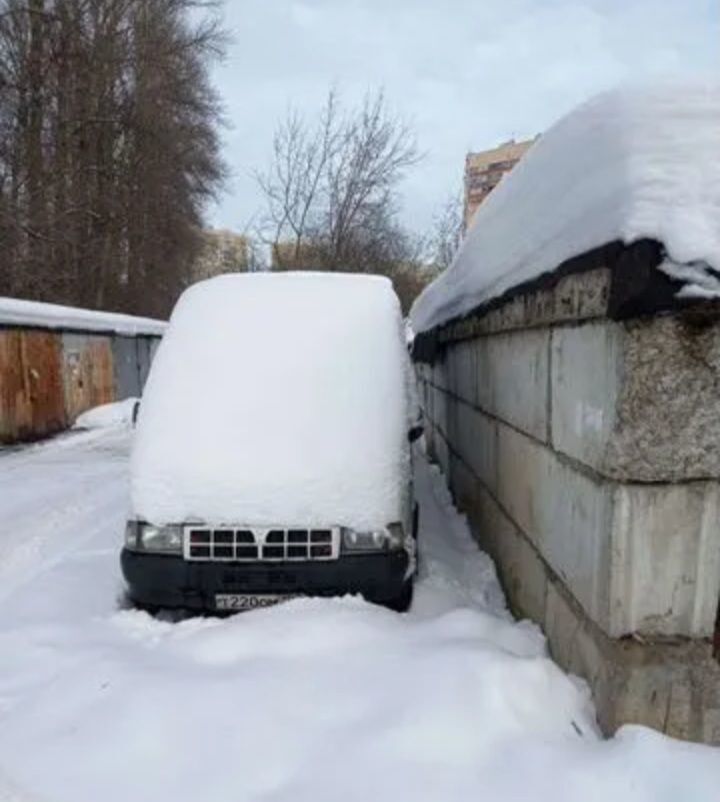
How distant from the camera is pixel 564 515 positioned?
11.2ft

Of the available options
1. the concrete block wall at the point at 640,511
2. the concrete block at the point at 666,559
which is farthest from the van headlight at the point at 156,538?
the concrete block at the point at 666,559

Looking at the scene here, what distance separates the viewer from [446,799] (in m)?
2.58

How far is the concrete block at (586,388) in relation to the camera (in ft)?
9.05

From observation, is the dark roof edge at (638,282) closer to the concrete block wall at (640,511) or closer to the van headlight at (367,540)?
the concrete block wall at (640,511)

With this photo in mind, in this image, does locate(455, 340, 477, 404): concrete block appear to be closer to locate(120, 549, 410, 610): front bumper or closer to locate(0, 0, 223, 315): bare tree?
locate(120, 549, 410, 610): front bumper

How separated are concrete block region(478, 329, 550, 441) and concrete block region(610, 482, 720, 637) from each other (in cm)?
110

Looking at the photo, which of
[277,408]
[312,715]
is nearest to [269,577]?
[277,408]

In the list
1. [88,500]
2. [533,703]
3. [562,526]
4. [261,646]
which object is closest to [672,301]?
[562,526]

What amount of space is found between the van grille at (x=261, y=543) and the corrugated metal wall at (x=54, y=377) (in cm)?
1221

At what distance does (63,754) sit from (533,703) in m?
1.79

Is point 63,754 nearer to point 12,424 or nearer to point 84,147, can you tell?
point 12,424

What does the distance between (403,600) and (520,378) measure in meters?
1.39

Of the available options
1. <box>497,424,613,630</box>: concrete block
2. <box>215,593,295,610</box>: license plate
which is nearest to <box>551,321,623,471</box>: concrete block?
<box>497,424,613,630</box>: concrete block

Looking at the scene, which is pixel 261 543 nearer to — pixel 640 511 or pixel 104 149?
pixel 640 511
